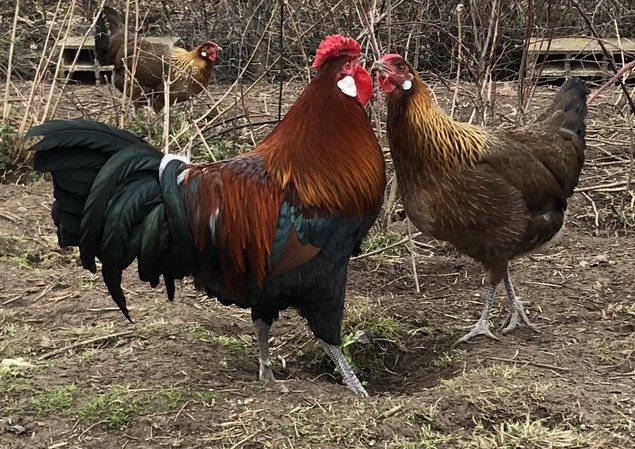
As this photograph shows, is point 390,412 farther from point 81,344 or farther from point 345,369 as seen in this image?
point 81,344

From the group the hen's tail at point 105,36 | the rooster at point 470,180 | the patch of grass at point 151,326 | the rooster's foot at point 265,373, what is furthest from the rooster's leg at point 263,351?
the hen's tail at point 105,36

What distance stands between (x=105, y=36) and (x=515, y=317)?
20.7 feet

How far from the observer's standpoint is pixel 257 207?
3.88 metres

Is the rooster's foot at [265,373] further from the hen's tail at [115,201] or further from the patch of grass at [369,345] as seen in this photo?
the hen's tail at [115,201]

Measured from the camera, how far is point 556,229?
4699mm

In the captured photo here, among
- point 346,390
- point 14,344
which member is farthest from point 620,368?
point 14,344

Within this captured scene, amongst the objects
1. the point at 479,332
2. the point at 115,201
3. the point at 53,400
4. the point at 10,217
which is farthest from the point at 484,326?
the point at 10,217

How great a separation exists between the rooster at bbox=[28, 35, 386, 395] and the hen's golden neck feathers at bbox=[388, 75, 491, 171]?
28 cm

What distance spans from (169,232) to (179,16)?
28.9 feet

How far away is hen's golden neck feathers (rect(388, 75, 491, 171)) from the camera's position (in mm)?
4309

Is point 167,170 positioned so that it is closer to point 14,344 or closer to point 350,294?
point 14,344

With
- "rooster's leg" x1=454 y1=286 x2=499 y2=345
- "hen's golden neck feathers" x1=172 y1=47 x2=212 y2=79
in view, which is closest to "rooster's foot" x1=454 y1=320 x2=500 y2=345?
"rooster's leg" x1=454 y1=286 x2=499 y2=345

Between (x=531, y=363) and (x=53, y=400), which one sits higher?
(x=531, y=363)

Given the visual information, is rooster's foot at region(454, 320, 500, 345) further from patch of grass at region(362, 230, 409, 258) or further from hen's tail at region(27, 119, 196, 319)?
hen's tail at region(27, 119, 196, 319)
